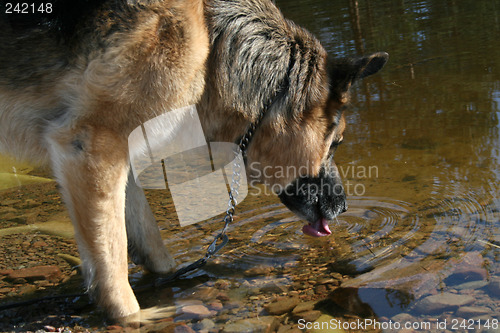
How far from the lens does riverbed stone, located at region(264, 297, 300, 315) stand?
9.65 ft

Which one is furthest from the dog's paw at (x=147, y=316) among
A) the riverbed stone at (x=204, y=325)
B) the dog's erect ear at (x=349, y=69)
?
the dog's erect ear at (x=349, y=69)

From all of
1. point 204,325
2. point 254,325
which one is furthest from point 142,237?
point 254,325

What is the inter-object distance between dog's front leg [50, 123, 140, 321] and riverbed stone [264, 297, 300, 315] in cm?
77

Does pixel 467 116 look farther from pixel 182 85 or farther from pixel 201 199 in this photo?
pixel 182 85

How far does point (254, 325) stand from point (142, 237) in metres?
1.15

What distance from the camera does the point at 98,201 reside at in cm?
284

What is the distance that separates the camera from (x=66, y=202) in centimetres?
288

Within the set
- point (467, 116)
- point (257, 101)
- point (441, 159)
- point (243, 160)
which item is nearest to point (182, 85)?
point (257, 101)

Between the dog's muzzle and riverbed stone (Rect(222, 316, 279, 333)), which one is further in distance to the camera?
the dog's muzzle

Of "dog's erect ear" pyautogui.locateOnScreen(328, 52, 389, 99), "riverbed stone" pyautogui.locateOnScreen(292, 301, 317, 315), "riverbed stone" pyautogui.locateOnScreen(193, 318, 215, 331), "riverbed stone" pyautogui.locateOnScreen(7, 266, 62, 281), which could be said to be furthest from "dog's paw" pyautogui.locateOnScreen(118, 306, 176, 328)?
"dog's erect ear" pyautogui.locateOnScreen(328, 52, 389, 99)

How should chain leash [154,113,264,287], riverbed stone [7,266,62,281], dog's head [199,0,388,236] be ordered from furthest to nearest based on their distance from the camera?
riverbed stone [7,266,62,281]
chain leash [154,113,264,287]
dog's head [199,0,388,236]

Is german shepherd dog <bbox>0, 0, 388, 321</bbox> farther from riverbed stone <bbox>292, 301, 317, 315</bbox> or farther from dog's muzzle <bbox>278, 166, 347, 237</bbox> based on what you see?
riverbed stone <bbox>292, 301, 317, 315</bbox>

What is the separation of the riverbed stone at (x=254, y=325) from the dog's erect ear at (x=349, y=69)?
152 centimetres

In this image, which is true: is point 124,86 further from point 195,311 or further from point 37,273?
point 37,273
